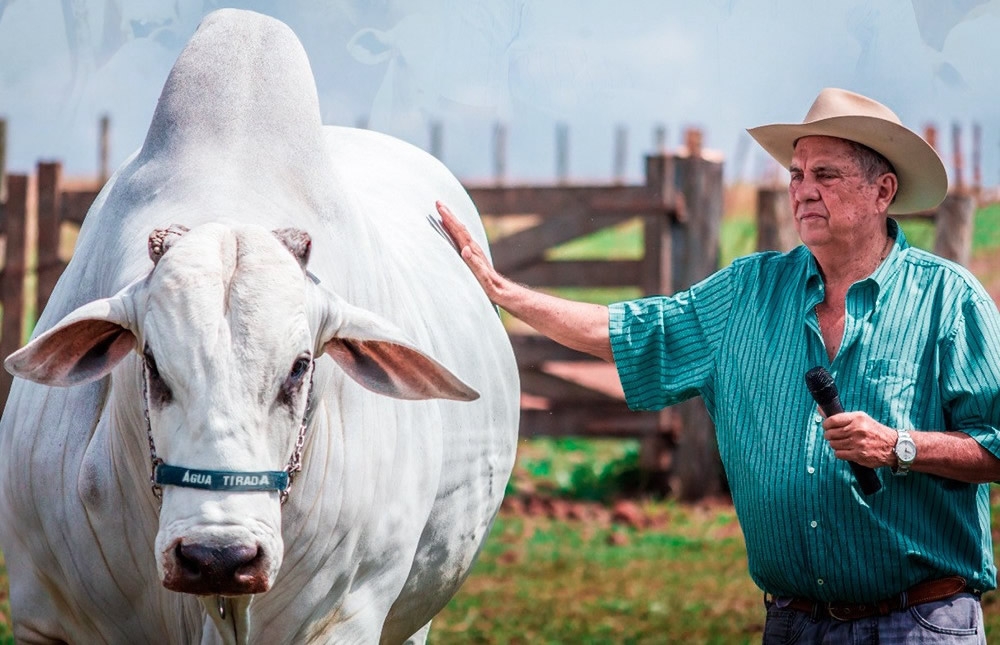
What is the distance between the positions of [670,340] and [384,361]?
1.08 metres

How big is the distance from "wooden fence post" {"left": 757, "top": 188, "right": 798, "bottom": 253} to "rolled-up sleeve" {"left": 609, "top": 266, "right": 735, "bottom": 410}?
15.7 feet

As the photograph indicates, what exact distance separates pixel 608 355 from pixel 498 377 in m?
0.56

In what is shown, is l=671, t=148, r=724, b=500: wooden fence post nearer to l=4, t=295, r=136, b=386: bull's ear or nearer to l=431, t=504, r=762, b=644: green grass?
l=431, t=504, r=762, b=644: green grass

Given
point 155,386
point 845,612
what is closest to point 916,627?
point 845,612

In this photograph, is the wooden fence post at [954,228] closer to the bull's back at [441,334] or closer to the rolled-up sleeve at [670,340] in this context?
the bull's back at [441,334]

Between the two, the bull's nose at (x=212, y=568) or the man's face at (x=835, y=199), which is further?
the man's face at (x=835, y=199)

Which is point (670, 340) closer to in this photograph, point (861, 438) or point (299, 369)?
point (861, 438)

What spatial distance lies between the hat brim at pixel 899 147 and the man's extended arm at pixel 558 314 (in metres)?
0.72

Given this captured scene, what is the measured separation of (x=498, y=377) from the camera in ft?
14.3

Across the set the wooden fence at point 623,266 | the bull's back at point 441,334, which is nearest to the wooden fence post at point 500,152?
the wooden fence at point 623,266

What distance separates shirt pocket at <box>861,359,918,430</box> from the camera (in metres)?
3.23

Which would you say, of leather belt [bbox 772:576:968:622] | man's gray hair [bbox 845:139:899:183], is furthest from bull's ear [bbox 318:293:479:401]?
man's gray hair [bbox 845:139:899:183]

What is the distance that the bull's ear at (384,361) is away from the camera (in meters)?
2.82

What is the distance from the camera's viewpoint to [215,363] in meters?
2.50
